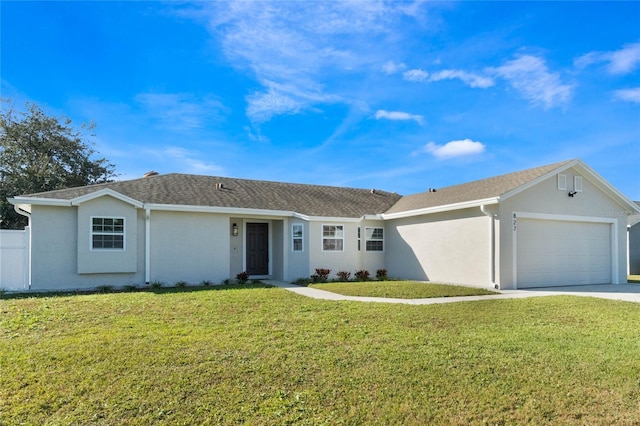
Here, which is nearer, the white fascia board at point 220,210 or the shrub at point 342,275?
the white fascia board at point 220,210

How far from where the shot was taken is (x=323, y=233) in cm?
1608

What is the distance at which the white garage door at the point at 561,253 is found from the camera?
45.5 feet

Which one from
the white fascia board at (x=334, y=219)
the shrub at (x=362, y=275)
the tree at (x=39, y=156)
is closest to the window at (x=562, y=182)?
the white fascia board at (x=334, y=219)

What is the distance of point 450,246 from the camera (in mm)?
14891

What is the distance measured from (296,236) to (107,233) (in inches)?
264

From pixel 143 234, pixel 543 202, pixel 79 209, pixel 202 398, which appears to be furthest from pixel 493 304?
pixel 79 209

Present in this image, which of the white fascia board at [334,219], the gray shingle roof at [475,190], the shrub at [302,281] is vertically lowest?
the shrub at [302,281]

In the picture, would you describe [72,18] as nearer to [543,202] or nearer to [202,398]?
[202,398]

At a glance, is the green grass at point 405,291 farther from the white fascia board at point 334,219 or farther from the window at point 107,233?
the window at point 107,233

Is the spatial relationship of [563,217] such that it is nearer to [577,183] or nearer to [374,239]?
[577,183]

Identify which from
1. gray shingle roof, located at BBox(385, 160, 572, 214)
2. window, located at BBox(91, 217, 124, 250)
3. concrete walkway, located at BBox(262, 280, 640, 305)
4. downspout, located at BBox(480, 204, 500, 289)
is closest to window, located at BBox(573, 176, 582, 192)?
gray shingle roof, located at BBox(385, 160, 572, 214)

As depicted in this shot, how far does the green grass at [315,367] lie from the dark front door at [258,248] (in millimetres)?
7948

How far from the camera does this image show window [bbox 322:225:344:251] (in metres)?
16.1

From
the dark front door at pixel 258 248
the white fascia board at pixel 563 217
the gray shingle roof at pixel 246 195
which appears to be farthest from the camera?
the dark front door at pixel 258 248
